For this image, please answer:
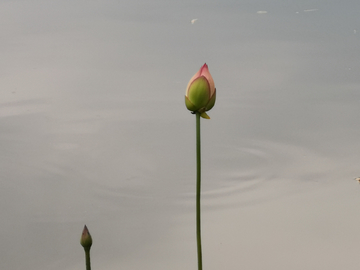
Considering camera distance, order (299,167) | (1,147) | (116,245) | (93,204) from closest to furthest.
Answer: (116,245) < (93,204) < (299,167) < (1,147)

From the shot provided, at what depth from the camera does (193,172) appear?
102 centimetres

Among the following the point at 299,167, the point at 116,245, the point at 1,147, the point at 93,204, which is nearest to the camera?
the point at 116,245

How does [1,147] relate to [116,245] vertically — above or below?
above

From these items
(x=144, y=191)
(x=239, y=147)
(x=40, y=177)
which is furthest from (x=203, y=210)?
(x=40, y=177)

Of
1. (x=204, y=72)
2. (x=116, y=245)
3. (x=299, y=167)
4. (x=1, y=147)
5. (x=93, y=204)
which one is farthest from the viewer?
(x=1, y=147)

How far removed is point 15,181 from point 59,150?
0.14m

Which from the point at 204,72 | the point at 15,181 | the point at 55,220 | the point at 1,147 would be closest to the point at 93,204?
the point at 55,220

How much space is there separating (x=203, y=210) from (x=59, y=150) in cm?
40

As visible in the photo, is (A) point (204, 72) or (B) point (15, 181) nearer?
(A) point (204, 72)

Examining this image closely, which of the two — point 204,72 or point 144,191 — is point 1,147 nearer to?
point 144,191

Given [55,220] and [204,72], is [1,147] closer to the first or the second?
[55,220]

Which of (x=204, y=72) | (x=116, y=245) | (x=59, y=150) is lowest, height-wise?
(x=116, y=245)

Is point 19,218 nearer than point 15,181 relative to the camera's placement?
Yes

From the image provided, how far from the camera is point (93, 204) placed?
2.99 feet
